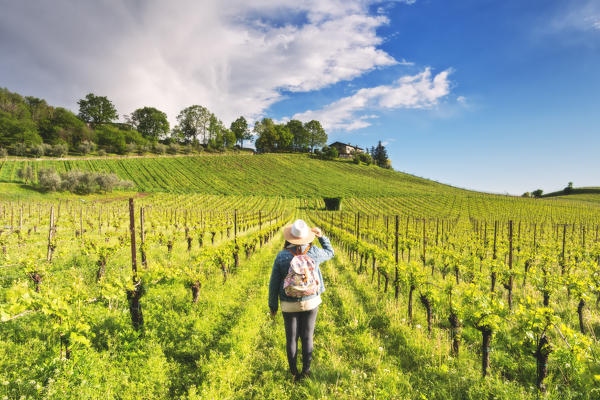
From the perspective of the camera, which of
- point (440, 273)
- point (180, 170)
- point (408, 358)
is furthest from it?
point (180, 170)

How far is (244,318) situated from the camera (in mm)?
5445

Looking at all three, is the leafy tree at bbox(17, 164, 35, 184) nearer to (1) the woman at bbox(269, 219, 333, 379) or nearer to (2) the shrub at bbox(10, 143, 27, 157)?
(2) the shrub at bbox(10, 143, 27, 157)

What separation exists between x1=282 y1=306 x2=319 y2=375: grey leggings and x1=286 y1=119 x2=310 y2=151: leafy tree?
100 meters

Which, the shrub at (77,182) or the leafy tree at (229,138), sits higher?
the leafy tree at (229,138)

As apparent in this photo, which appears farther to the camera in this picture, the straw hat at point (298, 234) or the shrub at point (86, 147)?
the shrub at point (86, 147)

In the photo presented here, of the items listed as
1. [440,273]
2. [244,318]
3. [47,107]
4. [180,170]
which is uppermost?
[47,107]

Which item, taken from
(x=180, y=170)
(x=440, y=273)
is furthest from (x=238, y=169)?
(x=440, y=273)

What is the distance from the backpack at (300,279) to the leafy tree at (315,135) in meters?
99.8

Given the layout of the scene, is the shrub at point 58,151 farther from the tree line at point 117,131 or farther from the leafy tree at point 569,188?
the leafy tree at point 569,188

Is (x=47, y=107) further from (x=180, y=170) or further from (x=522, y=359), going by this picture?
(x=522, y=359)

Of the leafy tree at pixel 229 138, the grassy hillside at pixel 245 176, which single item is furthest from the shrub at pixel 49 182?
the leafy tree at pixel 229 138

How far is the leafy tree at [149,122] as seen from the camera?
9481 centimetres

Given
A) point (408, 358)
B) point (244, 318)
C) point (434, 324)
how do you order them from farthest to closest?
point (434, 324), point (244, 318), point (408, 358)

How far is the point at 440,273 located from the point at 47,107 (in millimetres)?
115654
